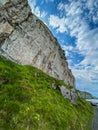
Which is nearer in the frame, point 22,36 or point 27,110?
point 27,110

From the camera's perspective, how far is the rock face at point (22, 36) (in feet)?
136

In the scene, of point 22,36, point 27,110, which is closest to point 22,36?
point 22,36

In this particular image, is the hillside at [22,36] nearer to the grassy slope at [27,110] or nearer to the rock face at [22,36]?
the rock face at [22,36]

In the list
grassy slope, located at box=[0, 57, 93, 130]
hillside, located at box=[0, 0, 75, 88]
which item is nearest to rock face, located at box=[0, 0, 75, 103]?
hillside, located at box=[0, 0, 75, 88]

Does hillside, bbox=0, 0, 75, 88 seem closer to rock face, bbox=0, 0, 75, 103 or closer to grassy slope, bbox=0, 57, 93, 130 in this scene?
rock face, bbox=0, 0, 75, 103

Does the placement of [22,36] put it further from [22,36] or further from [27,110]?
[27,110]

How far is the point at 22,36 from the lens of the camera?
44281mm

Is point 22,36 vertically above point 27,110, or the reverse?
point 22,36

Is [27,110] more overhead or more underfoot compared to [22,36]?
more underfoot

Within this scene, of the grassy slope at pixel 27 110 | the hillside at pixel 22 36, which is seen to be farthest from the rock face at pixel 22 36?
the grassy slope at pixel 27 110

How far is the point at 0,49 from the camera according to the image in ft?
126

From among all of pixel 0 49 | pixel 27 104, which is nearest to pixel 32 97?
pixel 27 104

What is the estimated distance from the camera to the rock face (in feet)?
136

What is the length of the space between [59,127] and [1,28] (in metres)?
27.8
